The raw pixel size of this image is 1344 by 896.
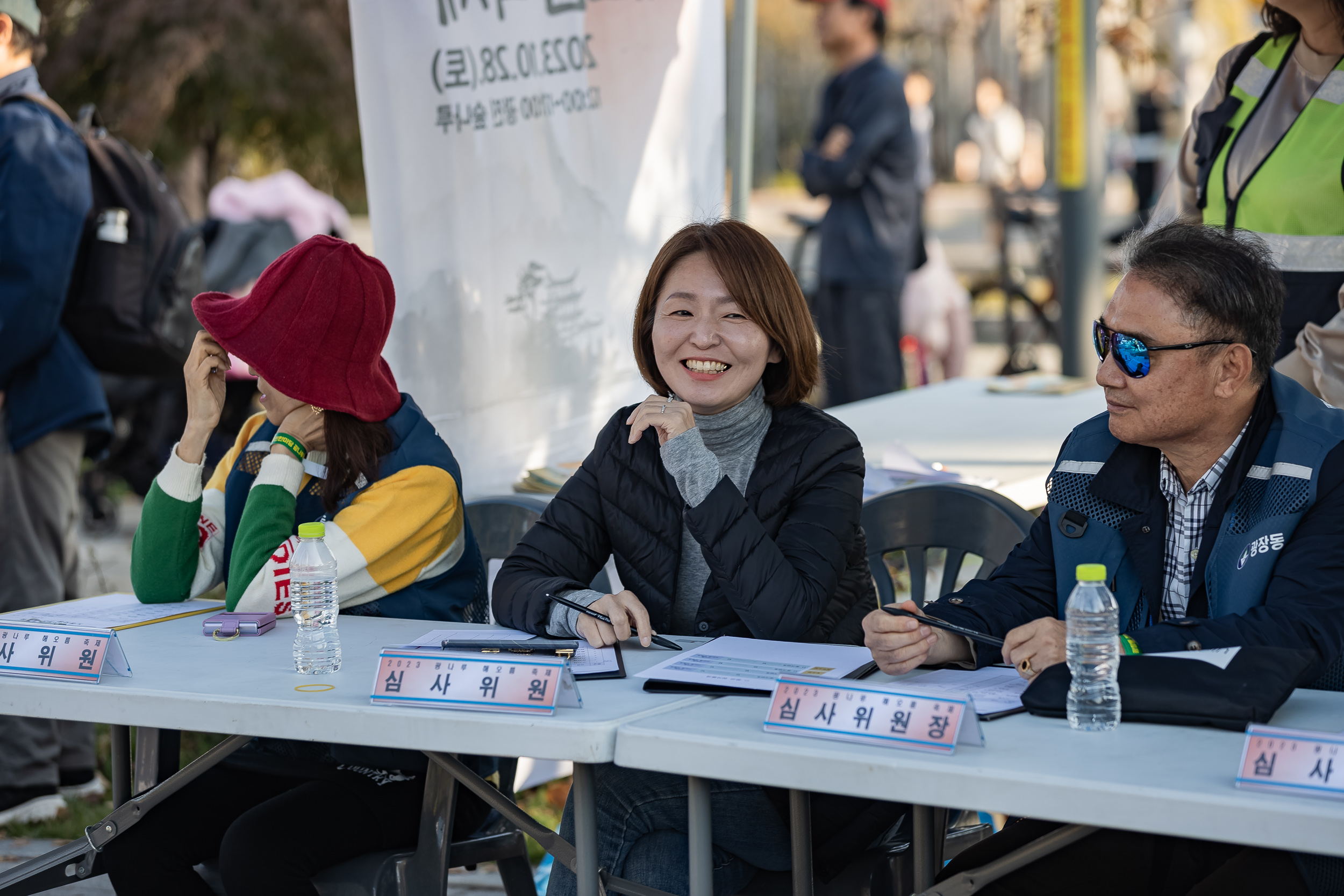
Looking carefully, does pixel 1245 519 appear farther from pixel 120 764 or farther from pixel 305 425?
pixel 120 764

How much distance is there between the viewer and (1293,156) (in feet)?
10.4

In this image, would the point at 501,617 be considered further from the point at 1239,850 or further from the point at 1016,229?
the point at 1016,229

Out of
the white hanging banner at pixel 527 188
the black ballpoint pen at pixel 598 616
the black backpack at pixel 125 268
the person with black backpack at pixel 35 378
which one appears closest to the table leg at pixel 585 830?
the black ballpoint pen at pixel 598 616

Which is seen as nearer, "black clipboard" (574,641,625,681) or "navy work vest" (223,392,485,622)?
"black clipboard" (574,641,625,681)

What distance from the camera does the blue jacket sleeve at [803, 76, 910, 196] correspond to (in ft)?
21.9

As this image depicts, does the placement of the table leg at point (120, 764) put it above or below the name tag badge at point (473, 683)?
below

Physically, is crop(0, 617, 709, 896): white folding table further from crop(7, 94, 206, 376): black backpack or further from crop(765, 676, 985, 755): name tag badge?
crop(7, 94, 206, 376): black backpack

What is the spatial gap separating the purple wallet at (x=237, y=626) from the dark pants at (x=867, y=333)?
4602 millimetres

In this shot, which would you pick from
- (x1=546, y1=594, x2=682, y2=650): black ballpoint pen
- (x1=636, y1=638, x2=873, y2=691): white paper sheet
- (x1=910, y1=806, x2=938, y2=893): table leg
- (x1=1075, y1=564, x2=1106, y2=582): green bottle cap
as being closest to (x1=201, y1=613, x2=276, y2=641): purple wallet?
(x1=546, y1=594, x2=682, y2=650): black ballpoint pen

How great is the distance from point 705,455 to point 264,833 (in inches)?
37.9

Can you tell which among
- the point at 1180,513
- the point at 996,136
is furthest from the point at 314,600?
the point at 996,136

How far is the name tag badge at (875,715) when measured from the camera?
5.77 feet

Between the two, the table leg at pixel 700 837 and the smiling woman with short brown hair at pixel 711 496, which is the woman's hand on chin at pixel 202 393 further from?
the table leg at pixel 700 837

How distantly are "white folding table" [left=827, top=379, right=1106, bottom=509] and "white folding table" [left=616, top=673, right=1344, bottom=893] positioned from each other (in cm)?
150
